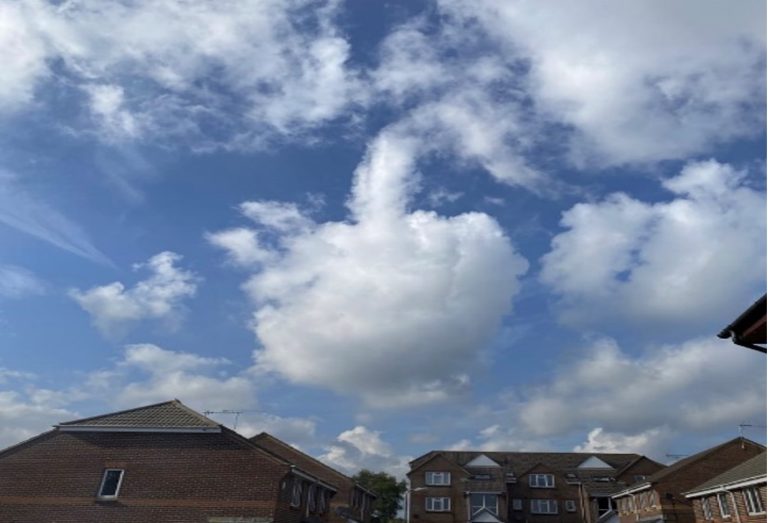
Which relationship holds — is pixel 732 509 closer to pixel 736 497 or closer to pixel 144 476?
pixel 736 497

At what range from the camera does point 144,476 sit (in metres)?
26.7

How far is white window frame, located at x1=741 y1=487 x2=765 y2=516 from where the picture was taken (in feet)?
101

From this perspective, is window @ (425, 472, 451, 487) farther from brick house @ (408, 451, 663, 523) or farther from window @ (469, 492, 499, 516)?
window @ (469, 492, 499, 516)

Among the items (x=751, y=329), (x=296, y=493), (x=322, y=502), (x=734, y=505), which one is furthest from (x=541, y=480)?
(x=751, y=329)

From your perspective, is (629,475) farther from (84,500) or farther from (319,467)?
(84,500)

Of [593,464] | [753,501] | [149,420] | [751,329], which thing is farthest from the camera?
[593,464]

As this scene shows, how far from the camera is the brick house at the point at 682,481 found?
44594mm

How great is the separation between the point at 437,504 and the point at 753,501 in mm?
36355

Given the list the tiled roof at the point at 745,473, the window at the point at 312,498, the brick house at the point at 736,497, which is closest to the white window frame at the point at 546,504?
the brick house at the point at 736,497

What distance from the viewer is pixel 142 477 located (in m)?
26.7

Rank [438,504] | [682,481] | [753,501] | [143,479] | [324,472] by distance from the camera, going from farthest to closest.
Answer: [438,504]
[324,472]
[682,481]
[753,501]
[143,479]

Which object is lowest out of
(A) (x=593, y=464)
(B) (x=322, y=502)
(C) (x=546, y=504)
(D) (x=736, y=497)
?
(B) (x=322, y=502)

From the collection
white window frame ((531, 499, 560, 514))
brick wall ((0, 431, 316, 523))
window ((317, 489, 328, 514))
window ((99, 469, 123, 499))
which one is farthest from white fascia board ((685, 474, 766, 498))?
window ((99, 469, 123, 499))

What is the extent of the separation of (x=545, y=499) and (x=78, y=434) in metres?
53.5
